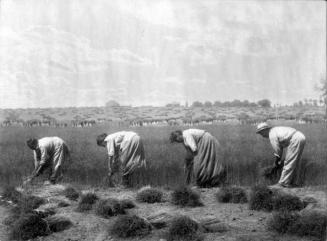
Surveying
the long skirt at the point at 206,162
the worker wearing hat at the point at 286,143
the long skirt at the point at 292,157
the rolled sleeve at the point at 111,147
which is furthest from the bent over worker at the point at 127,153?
the long skirt at the point at 292,157

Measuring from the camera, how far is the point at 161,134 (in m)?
14.0

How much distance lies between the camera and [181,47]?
10406mm

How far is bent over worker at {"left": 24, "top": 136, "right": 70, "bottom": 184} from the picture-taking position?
25.1ft

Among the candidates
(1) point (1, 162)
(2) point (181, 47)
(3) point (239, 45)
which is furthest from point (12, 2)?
(3) point (239, 45)

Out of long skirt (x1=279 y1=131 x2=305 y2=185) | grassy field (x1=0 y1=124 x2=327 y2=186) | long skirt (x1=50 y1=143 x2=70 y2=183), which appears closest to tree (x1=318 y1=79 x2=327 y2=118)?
grassy field (x1=0 y1=124 x2=327 y2=186)

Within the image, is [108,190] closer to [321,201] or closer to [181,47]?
[321,201]

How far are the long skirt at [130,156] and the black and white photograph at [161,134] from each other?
22 millimetres

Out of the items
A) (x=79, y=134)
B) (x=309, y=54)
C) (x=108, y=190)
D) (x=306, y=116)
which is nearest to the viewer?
(x=108, y=190)

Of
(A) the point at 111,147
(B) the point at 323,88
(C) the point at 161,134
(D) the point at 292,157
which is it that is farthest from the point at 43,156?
(B) the point at 323,88

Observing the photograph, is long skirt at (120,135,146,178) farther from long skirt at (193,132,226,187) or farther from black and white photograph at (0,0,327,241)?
long skirt at (193,132,226,187)

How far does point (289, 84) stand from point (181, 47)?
474 cm

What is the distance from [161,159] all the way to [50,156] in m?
3.00

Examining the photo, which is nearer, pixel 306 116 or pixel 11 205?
pixel 11 205

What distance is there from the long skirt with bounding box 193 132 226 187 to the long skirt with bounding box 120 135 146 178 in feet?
4.25
